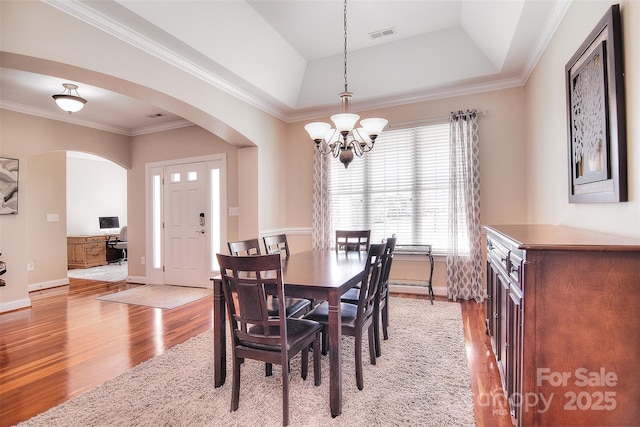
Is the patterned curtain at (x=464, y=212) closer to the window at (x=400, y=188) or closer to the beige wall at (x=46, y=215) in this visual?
the window at (x=400, y=188)

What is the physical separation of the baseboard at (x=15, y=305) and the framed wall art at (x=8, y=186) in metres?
1.20

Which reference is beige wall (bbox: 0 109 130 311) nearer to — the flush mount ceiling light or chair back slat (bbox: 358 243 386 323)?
the flush mount ceiling light

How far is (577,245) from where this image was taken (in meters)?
1.33

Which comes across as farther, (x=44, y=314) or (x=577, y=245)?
(x=44, y=314)

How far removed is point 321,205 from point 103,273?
5246mm

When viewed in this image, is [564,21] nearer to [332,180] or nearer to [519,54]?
[519,54]

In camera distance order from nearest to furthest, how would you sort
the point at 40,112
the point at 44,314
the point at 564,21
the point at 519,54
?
the point at 564,21 < the point at 519,54 < the point at 44,314 < the point at 40,112

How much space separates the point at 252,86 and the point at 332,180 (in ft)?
6.02

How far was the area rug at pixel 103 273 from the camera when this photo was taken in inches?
250

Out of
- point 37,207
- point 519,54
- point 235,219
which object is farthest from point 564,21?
point 37,207

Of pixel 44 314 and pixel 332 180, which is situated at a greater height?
pixel 332 180

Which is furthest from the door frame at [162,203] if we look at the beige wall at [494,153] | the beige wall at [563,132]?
the beige wall at [563,132]

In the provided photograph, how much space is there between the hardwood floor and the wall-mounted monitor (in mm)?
4059

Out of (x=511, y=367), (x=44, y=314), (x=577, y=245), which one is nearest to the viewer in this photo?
(x=577, y=245)
